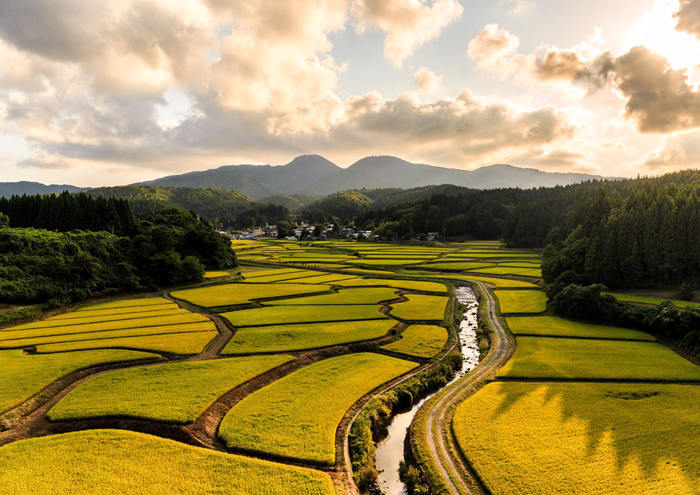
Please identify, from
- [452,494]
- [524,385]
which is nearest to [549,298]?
[524,385]

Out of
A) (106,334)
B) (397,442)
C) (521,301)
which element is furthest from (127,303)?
(521,301)

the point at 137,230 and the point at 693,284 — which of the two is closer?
the point at 693,284

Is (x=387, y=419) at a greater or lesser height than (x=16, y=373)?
lesser

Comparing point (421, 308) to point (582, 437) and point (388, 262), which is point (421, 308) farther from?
point (388, 262)

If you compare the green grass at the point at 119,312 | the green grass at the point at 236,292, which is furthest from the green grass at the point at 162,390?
the green grass at the point at 236,292

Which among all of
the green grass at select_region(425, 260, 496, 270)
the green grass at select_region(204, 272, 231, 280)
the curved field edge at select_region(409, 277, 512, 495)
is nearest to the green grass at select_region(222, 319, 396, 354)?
the curved field edge at select_region(409, 277, 512, 495)

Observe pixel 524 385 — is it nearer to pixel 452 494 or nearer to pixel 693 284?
pixel 452 494

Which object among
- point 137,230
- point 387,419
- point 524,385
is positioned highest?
point 137,230
